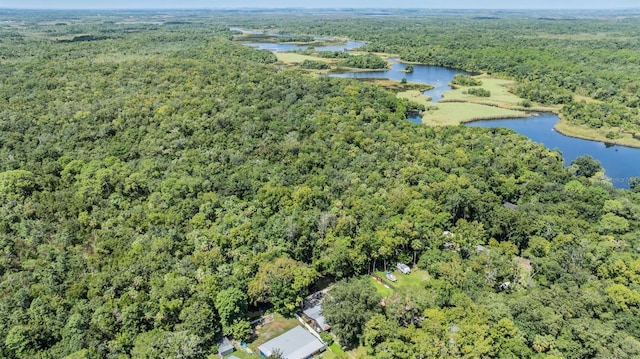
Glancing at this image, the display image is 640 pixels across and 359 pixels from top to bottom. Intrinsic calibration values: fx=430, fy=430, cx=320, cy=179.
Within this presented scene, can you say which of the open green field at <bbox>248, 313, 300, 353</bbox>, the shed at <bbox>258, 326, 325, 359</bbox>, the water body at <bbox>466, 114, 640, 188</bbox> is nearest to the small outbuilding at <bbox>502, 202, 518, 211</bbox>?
the water body at <bbox>466, 114, 640, 188</bbox>

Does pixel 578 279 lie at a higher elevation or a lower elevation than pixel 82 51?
lower

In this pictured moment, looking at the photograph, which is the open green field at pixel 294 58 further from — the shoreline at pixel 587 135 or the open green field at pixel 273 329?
the open green field at pixel 273 329

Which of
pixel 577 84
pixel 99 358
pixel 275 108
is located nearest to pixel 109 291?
pixel 99 358

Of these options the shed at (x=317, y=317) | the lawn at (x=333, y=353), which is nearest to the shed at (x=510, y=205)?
the shed at (x=317, y=317)

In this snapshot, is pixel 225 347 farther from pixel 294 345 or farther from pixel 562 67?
pixel 562 67

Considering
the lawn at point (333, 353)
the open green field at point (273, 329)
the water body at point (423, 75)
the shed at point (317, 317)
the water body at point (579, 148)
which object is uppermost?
the water body at point (423, 75)

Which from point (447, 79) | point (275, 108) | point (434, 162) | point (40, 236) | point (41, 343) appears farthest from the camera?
point (447, 79)

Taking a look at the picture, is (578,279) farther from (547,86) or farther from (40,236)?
(547,86)
